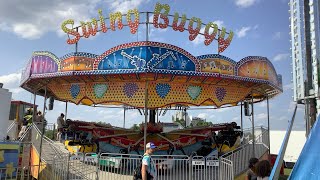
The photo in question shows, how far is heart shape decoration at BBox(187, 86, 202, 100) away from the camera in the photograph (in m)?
12.4

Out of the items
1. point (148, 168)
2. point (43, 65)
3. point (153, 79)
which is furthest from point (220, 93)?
point (148, 168)

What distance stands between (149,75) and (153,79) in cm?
62

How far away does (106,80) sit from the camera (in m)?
12.1

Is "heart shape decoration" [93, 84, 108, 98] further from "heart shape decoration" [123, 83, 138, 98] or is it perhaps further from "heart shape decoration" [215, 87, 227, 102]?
"heart shape decoration" [215, 87, 227, 102]

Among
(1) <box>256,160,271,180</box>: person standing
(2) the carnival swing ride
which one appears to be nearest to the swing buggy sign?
(2) the carnival swing ride

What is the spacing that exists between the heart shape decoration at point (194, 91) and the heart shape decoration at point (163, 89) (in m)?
Result: 0.87

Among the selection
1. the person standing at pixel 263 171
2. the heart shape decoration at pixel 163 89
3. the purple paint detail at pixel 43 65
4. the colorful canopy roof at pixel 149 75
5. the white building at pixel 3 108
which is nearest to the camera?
the person standing at pixel 263 171

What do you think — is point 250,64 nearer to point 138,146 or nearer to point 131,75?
point 131,75

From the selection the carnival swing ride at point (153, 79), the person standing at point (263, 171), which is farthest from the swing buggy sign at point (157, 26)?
the person standing at point (263, 171)

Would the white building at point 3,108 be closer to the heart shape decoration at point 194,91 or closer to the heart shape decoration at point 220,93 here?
the heart shape decoration at point 194,91

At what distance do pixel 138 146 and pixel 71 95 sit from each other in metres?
3.60

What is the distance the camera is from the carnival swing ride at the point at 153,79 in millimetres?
10477

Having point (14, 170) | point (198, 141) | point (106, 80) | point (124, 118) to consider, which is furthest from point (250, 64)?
point (124, 118)

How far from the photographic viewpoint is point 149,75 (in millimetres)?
10836
